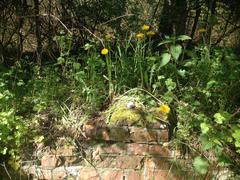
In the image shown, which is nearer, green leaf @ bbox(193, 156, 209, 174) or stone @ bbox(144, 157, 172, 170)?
green leaf @ bbox(193, 156, 209, 174)

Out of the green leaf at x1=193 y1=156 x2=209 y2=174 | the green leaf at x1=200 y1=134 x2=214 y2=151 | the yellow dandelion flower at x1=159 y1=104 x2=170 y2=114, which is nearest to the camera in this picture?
the green leaf at x1=200 y1=134 x2=214 y2=151

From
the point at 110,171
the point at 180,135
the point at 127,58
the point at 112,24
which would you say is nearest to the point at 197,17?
the point at 112,24

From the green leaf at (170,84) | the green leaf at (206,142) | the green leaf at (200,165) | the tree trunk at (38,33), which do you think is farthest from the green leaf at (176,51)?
the tree trunk at (38,33)

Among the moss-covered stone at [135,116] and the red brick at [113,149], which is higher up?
the moss-covered stone at [135,116]

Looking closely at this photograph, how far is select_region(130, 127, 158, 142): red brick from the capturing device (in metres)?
3.80

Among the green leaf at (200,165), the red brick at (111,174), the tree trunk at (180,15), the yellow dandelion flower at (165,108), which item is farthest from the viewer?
the tree trunk at (180,15)

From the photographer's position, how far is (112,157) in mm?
3850

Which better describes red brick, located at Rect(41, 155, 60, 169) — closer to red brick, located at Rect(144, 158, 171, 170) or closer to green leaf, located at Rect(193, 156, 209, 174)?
red brick, located at Rect(144, 158, 171, 170)

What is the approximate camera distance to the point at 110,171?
3857 mm

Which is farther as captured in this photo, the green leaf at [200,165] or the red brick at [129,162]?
the red brick at [129,162]

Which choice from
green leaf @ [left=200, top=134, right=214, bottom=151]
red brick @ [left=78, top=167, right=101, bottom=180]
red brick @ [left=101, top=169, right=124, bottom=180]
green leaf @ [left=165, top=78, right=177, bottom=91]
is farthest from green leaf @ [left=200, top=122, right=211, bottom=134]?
red brick @ [left=78, top=167, right=101, bottom=180]

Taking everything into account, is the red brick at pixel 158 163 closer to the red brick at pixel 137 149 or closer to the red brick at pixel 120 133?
the red brick at pixel 137 149

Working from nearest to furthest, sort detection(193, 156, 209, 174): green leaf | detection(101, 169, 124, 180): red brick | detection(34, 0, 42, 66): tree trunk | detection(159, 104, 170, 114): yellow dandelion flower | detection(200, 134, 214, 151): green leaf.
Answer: detection(200, 134, 214, 151): green leaf → detection(193, 156, 209, 174): green leaf → detection(159, 104, 170, 114): yellow dandelion flower → detection(101, 169, 124, 180): red brick → detection(34, 0, 42, 66): tree trunk

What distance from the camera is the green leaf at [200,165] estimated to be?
353 cm
